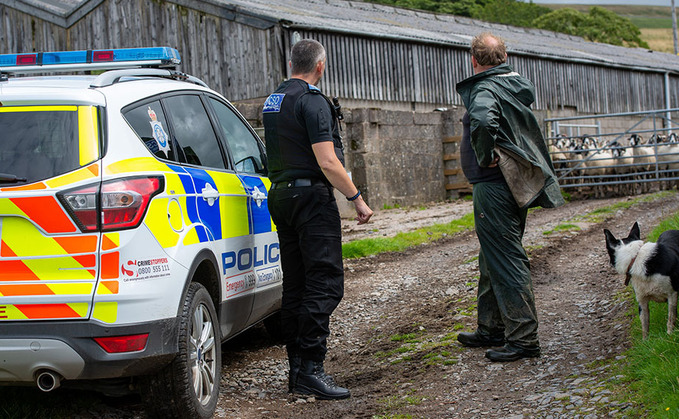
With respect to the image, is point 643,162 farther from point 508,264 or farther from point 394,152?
point 508,264

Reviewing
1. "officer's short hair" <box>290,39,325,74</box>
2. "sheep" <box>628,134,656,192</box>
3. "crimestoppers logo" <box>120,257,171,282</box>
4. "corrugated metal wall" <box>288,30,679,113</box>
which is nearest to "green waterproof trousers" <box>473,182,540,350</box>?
"officer's short hair" <box>290,39,325,74</box>

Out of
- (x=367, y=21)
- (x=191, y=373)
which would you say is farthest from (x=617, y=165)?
(x=191, y=373)

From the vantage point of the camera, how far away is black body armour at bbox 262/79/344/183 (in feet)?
15.2

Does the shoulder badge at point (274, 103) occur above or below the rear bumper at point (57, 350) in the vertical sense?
above

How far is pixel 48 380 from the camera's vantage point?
3424mm

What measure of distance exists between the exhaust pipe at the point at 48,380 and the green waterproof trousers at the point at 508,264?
290 cm

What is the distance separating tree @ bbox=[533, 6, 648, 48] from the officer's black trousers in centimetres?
6596

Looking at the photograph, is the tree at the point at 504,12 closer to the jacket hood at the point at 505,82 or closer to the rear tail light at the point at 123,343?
the jacket hood at the point at 505,82

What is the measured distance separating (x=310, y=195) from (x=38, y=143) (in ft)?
5.66

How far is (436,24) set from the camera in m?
31.5

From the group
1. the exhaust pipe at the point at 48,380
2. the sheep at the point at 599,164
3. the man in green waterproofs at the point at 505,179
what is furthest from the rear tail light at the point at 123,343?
the sheep at the point at 599,164

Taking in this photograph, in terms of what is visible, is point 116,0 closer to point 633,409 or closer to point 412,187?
point 412,187

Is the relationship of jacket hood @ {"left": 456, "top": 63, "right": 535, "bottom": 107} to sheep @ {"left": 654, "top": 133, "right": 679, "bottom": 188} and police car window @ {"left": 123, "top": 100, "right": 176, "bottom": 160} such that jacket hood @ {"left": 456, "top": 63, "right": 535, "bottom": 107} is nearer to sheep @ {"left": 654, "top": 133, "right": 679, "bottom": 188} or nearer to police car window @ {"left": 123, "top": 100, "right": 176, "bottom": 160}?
police car window @ {"left": 123, "top": 100, "right": 176, "bottom": 160}

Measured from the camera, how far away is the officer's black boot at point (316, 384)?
4.70 meters
